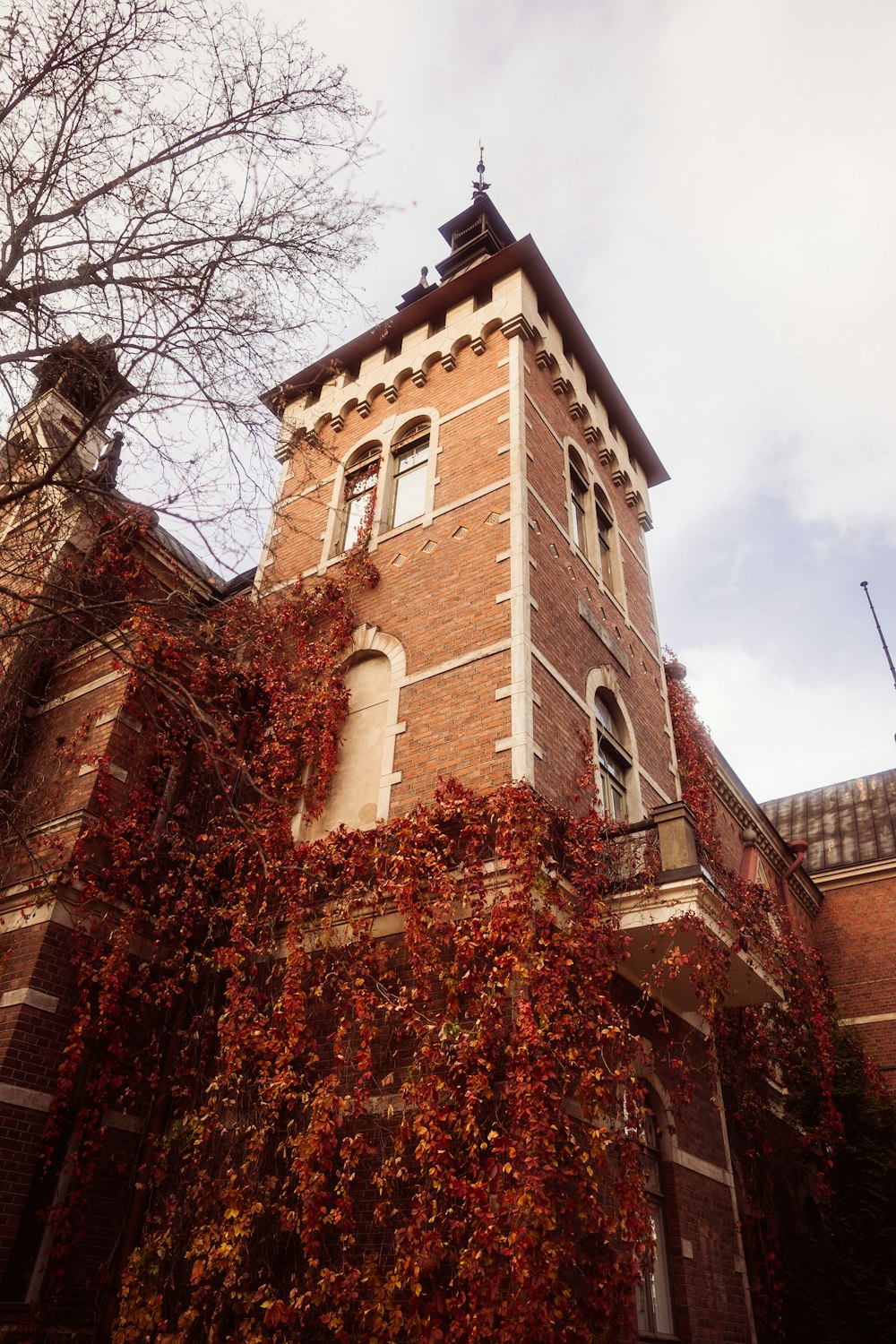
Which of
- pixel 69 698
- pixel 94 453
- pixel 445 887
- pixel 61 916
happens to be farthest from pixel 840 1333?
pixel 94 453

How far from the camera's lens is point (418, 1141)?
24.5 ft

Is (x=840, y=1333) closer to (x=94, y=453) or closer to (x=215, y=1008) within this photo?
(x=215, y=1008)

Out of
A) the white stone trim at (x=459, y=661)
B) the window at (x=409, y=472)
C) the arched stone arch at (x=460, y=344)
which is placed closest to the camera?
the white stone trim at (x=459, y=661)

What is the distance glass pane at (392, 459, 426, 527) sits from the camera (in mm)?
13719

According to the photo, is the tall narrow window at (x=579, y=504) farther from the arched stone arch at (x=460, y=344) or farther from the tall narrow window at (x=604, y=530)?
the arched stone arch at (x=460, y=344)

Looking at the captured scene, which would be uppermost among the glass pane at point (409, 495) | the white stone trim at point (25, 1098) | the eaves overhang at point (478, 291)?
the eaves overhang at point (478, 291)

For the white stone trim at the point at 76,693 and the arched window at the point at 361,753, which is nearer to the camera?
the arched window at the point at 361,753

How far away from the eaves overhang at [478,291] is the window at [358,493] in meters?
1.51

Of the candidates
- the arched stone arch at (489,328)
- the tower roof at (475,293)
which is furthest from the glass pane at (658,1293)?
the arched stone arch at (489,328)

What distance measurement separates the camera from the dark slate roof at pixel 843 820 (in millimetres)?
23078

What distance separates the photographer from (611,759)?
493 inches

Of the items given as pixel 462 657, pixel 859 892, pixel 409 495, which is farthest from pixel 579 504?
pixel 859 892

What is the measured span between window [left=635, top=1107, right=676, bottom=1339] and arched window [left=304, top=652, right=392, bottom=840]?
4.58 metres

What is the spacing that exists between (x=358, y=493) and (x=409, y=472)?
1039 millimetres
